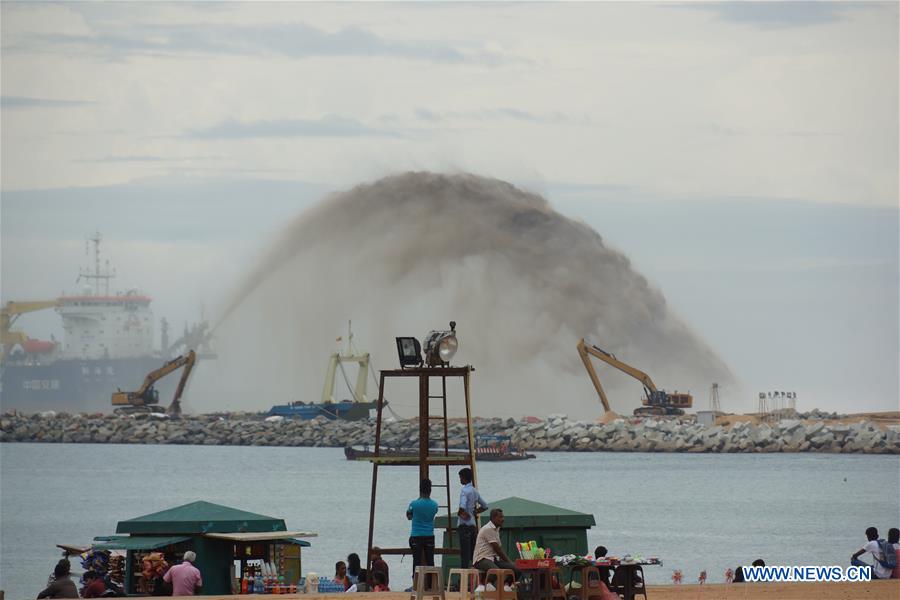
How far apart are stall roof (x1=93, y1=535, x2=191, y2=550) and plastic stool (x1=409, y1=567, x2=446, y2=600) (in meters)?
2.45

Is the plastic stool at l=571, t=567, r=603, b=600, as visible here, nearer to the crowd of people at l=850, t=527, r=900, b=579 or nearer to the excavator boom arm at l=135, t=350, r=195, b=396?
the crowd of people at l=850, t=527, r=900, b=579

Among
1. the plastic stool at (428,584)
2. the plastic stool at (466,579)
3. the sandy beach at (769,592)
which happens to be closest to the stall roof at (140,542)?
the sandy beach at (769,592)

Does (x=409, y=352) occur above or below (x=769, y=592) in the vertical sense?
above

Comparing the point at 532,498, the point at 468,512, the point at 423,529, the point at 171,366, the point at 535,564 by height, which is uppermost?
the point at 171,366

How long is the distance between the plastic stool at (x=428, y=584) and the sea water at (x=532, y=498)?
16125 mm

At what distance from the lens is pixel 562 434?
10256cm

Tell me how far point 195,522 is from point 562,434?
8971 cm

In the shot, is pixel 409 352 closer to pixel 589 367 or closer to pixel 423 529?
pixel 423 529

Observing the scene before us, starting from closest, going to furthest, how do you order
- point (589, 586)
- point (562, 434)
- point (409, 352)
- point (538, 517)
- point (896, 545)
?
point (589, 586), point (538, 517), point (409, 352), point (896, 545), point (562, 434)

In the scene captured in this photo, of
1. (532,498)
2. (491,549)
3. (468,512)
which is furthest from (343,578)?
(532,498)

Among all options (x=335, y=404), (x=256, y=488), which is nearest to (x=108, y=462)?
(x=335, y=404)

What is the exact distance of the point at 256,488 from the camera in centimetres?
6862

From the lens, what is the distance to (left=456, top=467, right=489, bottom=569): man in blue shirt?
12602 mm

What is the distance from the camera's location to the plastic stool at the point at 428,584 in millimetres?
11734
